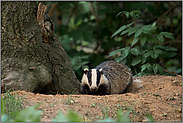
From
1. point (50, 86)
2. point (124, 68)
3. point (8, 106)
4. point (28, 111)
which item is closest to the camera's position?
point (28, 111)

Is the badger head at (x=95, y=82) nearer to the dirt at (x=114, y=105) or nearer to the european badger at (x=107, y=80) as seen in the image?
the european badger at (x=107, y=80)

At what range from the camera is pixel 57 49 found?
356cm

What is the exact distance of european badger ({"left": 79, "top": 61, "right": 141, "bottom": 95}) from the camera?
3.91 m

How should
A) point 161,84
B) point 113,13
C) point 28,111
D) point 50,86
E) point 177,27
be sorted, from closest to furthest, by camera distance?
point 28,111 < point 50,86 < point 161,84 < point 113,13 < point 177,27

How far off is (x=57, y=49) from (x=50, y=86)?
0.59 metres

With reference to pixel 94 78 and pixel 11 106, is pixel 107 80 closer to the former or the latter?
pixel 94 78

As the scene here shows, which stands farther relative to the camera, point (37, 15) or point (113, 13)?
point (113, 13)

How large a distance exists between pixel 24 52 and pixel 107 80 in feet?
5.52

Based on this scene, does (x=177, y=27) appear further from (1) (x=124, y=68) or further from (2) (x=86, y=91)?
(2) (x=86, y=91)

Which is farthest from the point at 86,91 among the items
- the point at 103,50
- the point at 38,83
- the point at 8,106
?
the point at 103,50

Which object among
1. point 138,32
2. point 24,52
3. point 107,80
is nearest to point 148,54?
point 138,32

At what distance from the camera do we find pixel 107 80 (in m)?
4.20

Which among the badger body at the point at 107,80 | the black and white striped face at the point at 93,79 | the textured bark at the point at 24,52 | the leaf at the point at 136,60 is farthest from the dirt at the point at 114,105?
the leaf at the point at 136,60

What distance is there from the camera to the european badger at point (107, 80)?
3.91 meters
